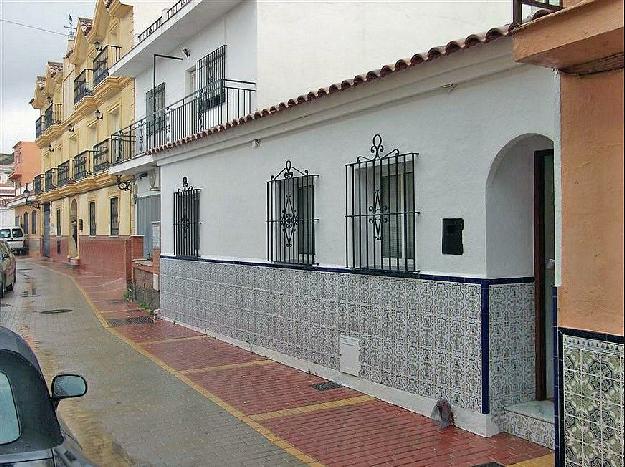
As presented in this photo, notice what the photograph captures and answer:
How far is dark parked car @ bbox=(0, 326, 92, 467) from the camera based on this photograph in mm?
2988

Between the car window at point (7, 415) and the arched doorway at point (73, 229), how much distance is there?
96.8ft

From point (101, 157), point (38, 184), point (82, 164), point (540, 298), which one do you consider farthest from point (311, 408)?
point (38, 184)

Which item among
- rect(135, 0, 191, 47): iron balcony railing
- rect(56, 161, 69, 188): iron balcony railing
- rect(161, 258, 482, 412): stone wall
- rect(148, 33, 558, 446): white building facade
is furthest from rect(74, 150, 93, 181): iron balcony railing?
rect(148, 33, 558, 446): white building facade

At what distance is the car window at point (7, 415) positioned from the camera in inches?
122

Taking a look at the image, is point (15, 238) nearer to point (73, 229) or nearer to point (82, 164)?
point (73, 229)

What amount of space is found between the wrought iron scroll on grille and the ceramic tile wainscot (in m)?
8.07

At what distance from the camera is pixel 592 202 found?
4.17m

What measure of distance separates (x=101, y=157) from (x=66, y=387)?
76.1 ft

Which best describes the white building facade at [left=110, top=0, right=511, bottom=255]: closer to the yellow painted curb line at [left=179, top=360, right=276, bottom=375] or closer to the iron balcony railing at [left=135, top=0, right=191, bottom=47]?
the iron balcony railing at [left=135, top=0, right=191, bottom=47]

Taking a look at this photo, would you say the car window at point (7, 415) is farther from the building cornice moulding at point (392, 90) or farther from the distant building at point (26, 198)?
the distant building at point (26, 198)

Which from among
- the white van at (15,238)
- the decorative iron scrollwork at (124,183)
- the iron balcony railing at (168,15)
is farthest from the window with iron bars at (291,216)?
the white van at (15,238)

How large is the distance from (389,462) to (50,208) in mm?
36019

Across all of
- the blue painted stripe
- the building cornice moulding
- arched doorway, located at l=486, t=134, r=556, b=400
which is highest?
the building cornice moulding

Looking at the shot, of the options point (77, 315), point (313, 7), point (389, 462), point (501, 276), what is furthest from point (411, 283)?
point (77, 315)
